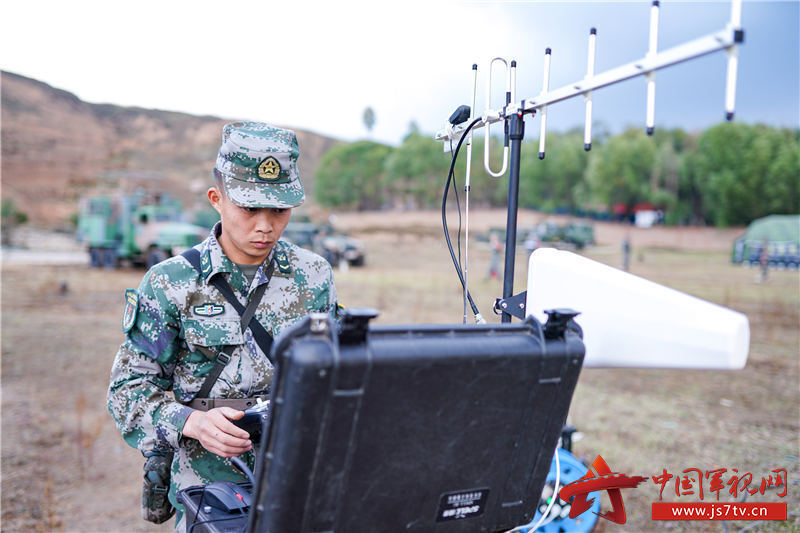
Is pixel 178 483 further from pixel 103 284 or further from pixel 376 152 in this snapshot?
pixel 376 152

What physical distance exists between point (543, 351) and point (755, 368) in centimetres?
902

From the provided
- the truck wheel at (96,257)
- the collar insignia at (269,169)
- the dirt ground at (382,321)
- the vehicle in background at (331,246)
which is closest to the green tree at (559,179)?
the vehicle in background at (331,246)

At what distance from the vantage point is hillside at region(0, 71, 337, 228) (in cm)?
3847

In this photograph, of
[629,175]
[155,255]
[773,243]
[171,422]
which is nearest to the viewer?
[171,422]

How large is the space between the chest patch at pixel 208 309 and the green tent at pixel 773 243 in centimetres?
3094

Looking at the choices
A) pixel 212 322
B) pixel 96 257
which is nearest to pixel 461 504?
pixel 212 322

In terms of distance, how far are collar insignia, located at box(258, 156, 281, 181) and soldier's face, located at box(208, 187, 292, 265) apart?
102 mm

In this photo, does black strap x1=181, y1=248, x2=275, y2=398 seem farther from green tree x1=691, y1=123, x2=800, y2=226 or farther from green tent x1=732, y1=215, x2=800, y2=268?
green tree x1=691, y1=123, x2=800, y2=226

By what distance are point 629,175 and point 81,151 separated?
41.1m

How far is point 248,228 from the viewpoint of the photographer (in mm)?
1857

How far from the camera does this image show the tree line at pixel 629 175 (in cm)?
3847

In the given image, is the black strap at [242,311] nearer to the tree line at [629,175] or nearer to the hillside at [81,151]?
the hillside at [81,151]

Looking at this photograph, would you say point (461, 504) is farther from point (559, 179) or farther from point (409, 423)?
point (559, 179)

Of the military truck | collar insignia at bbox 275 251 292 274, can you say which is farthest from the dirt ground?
the military truck
